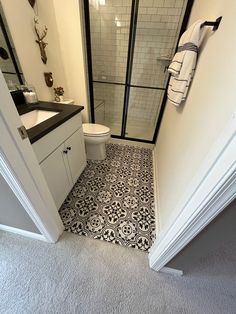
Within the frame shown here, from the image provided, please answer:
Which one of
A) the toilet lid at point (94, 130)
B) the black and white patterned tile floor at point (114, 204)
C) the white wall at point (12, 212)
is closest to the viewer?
the white wall at point (12, 212)

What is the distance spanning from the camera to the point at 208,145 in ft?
2.31

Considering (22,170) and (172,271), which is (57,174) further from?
(172,271)

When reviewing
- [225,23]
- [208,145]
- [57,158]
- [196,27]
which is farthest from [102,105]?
[208,145]

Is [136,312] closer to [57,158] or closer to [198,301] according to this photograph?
[198,301]

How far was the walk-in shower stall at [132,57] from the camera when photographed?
173 cm

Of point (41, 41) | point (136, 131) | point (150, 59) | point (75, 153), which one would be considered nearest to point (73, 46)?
point (41, 41)

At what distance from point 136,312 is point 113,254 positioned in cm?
36

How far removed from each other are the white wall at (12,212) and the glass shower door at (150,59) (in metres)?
1.93

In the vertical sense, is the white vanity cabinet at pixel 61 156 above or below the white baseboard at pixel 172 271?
above

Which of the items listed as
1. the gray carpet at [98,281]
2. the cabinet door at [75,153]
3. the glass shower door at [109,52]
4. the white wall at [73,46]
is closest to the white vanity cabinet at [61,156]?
the cabinet door at [75,153]

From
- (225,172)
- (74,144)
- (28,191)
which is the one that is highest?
(225,172)

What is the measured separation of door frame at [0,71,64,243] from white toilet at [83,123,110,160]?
1.03 metres

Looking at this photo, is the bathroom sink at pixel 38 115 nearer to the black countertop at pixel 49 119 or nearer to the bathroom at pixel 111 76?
the black countertop at pixel 49 119

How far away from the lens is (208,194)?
57 centimetres
